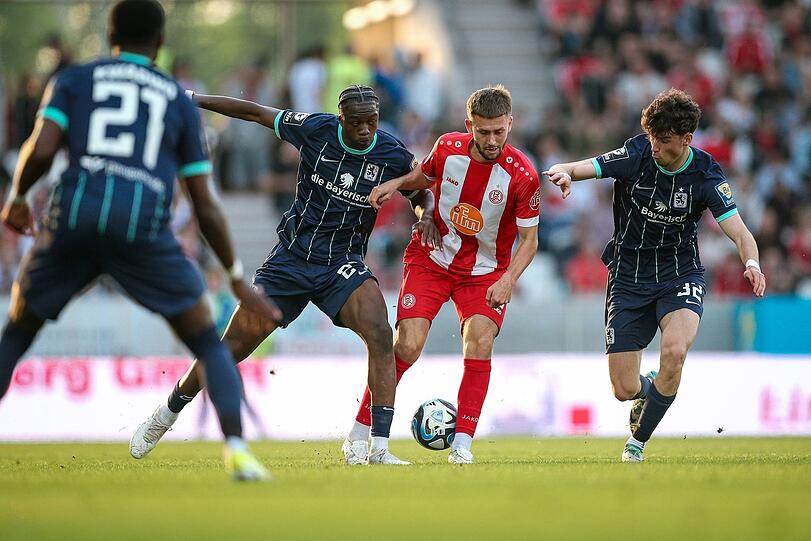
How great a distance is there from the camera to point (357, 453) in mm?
9484

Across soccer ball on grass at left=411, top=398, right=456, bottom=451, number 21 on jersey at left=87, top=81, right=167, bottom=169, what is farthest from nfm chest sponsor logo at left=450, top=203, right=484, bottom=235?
number 21 on jersey at left=87, top=81, right=167, bottom=169

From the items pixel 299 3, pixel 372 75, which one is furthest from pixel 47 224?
pixel 299 3

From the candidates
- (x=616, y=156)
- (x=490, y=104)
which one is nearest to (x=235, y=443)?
(x=490, y=104)

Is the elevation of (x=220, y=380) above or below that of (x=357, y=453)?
above

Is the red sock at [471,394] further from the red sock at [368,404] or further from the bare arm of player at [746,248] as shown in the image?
the bare arm of player at [746,248]

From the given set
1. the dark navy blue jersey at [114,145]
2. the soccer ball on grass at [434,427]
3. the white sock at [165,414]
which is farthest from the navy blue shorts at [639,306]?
the dark navy blue jersey at [114,145]

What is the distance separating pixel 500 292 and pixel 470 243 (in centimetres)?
71

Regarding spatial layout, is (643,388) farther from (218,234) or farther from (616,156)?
(218,234)

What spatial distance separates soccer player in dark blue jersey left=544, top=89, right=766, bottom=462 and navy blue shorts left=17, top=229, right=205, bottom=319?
308 centimetres

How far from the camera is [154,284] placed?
711 centimetres

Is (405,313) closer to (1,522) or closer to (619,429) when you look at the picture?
(1,522)

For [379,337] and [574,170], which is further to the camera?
[574,170]

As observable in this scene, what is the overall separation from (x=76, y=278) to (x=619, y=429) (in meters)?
9.61

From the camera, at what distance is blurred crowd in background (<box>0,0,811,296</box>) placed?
19750 mm
